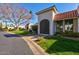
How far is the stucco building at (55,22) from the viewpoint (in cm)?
1267

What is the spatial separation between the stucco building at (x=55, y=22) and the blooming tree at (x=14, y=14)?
2975 mm

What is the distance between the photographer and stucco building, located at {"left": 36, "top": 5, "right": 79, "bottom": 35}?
41.6ft

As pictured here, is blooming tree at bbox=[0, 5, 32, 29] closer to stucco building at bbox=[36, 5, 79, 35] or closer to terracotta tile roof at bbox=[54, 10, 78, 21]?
stucco building at bbox=[36, 5, 79, 35]

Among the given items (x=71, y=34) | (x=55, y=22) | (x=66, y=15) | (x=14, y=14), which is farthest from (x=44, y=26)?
(x=14, y=14)

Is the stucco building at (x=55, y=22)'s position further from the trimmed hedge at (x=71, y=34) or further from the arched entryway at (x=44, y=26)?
the trimmed hedge at (x=71, y=34)

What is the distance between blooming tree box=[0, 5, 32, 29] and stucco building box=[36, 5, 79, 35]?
2.98 meters

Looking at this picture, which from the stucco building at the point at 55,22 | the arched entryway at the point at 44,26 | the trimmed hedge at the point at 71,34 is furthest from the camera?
the arched entryway at the point at 44,26

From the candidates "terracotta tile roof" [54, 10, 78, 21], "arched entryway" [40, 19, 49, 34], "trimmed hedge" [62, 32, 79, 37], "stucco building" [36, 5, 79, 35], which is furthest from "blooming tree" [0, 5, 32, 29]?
"arched entryway" [40, 19, 49, 34]

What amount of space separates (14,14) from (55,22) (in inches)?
220

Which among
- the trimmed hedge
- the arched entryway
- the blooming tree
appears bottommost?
the trimmed hedge

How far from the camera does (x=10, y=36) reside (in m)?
12.2

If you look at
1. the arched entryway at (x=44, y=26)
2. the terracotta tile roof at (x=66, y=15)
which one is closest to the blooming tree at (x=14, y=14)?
the terracotta tile roof at (x=66, y=15)

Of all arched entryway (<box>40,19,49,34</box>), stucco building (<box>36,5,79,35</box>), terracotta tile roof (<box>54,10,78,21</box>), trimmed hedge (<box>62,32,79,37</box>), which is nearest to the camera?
trimmed hedge (<box>62,32,79,37</box>)

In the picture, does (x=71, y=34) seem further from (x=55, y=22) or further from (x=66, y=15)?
(x=55, y=22)
